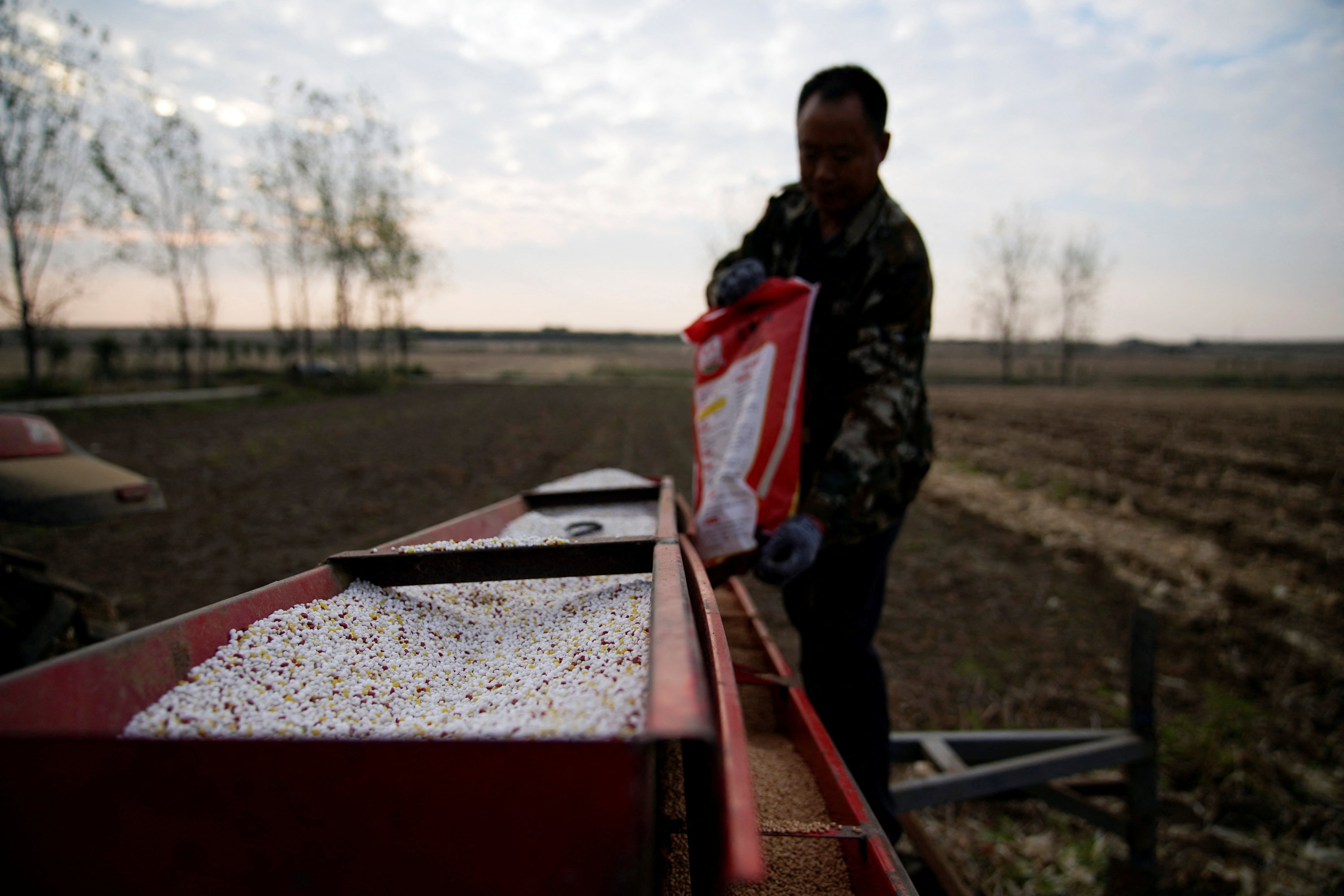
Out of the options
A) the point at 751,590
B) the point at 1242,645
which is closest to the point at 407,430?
the point at 751,590

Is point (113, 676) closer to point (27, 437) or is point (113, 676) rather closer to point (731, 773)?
point (731, 773)

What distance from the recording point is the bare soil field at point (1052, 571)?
367 centimetres

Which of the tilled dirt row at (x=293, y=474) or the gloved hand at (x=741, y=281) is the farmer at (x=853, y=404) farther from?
the tilled dirt row at (x=293, y=474)

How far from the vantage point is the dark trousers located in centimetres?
231

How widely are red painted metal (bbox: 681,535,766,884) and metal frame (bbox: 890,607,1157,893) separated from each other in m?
2.39

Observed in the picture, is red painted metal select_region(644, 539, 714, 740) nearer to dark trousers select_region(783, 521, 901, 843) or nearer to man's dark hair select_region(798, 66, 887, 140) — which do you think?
dark trousers select_region(783, 521, 901, 843)

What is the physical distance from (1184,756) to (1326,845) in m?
0.70

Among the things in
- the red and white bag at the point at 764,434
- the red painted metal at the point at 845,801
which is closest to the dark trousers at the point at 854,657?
the red painted metal at the point at 845,801

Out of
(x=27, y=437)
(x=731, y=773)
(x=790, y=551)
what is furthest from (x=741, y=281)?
(x=27, y=437)

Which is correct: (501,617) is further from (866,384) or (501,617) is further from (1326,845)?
(1326,845)

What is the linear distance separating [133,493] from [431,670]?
3.35m

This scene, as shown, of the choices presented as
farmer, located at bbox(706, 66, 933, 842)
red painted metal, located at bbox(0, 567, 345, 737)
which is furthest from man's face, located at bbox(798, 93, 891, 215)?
red painted metal, located at bbox(0, 567, 345, 737)

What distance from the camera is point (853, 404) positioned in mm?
2217

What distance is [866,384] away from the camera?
2.21m
